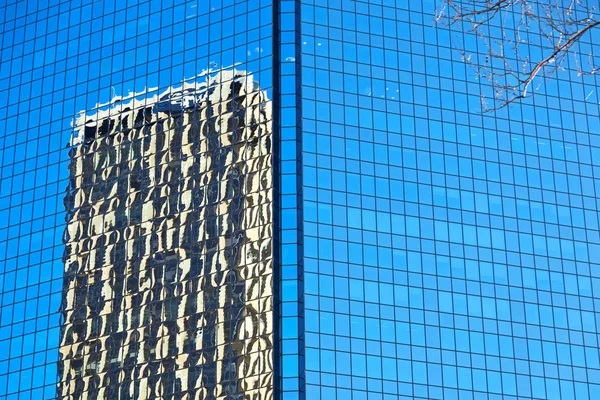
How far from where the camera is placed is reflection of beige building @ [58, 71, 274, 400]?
8256cm

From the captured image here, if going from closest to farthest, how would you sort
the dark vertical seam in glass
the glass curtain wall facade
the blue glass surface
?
the dark vertical seam in glass
the glass curtain wall facade
the blue glass surface

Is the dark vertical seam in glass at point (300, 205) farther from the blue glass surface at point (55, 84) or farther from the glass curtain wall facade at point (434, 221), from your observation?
the blue glass surface at point (55, 84)

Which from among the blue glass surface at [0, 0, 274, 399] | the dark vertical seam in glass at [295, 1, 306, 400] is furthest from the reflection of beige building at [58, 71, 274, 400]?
the dark vertical seam in glass at [295, 1, 306, 400]

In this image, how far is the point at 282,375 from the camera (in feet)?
260

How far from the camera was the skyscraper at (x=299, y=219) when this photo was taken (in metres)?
82.0

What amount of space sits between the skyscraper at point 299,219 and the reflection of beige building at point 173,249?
6.2 inches

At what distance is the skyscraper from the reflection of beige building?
0.16 metres

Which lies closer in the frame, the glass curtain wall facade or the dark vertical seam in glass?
the dark vertical seam in glass

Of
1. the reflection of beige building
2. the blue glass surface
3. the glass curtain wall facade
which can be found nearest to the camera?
the glass curtain wall facade

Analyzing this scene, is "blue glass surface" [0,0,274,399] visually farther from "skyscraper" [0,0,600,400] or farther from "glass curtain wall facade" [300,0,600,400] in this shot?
"glass curtain wall facade" [300,0,600,400]

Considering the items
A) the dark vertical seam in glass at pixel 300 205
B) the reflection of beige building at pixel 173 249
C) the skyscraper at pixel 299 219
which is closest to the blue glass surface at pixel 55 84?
the skyscraper at pixel 299 219

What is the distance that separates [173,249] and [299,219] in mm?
10317

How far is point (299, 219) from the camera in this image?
3275 inches

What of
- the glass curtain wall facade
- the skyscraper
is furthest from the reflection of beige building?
the glass curtain wall facade
